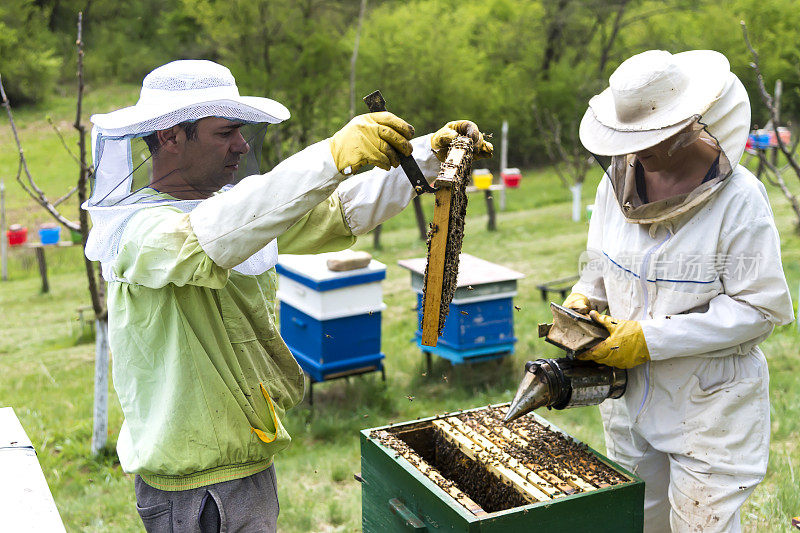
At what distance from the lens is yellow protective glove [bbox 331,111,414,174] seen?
6.57 ft

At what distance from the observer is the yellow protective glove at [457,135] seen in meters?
2.40

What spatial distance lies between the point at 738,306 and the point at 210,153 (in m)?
1.77

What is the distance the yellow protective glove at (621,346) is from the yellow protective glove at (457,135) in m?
0.72

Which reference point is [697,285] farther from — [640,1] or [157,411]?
[640,1]

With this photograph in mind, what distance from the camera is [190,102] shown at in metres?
2.20

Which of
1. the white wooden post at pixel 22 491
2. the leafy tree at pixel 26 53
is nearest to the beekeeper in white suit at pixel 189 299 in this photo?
the white wooden post at pixel 22 491

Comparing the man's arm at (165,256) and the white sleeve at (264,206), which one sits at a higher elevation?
the white sleeve at (264,206)

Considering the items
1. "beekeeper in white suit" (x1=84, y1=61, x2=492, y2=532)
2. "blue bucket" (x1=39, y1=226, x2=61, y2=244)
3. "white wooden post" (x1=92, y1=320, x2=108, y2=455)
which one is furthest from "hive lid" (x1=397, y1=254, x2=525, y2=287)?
"blue bucket" (x1=39, y1=226, x2=61, y2=244)

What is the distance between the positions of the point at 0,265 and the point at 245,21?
6010mm

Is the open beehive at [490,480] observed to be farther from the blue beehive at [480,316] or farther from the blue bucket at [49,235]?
the blue bucket at [49,235]

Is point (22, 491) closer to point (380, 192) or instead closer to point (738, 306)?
point (380, 192)

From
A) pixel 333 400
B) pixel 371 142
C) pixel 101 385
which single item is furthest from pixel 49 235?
pixel 371 142

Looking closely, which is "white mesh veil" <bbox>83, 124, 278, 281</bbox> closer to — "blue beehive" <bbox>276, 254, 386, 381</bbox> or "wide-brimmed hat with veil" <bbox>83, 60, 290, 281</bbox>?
"wide-brimmed hat with veil" <bbox>83, 60, 290, 281</bbox>

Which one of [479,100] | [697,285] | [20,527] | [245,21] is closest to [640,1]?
[479,100]
